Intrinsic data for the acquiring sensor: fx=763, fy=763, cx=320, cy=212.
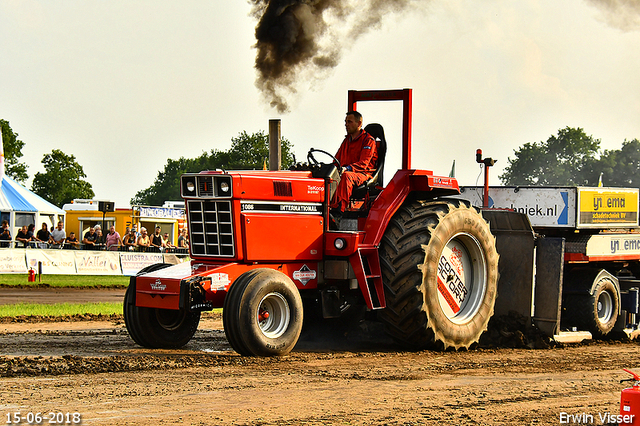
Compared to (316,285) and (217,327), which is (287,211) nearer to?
(316,285)

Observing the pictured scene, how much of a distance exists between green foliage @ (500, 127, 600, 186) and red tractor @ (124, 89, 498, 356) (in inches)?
2781

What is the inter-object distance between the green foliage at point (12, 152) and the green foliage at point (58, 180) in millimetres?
5618

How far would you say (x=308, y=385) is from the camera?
6.19 m

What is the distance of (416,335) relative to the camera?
8.35 m

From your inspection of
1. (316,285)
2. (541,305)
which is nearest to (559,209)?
(541,305)

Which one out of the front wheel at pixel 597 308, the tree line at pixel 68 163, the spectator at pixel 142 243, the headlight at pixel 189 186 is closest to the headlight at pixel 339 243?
the headlight at pixel 189 186

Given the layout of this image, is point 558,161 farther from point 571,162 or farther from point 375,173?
point 375,173

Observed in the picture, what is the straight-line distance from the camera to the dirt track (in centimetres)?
516

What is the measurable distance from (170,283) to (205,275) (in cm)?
36

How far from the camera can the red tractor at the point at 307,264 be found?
A: 7.57m

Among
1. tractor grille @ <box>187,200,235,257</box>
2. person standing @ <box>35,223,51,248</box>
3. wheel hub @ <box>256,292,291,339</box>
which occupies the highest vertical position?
tractor grille @ <box>187,200,235,257</box>

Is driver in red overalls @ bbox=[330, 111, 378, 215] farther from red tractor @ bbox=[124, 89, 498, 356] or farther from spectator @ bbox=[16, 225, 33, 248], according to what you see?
spectator @ bbox=[16, 225, 33, 248]

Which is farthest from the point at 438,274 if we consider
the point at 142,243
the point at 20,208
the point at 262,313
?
the point at 20,208

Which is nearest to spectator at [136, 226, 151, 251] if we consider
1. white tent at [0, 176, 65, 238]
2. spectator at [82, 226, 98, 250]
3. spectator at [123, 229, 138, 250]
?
spectator at [123, 229, 138, 250]
